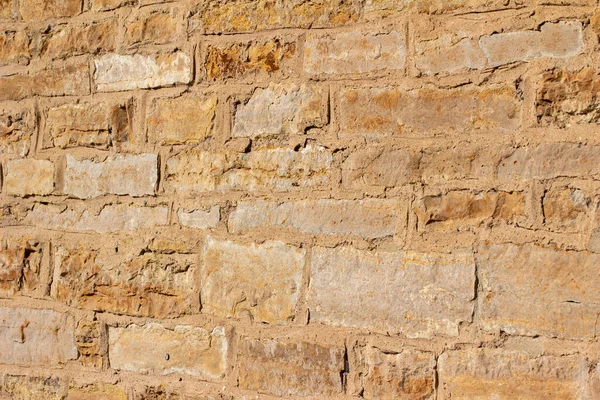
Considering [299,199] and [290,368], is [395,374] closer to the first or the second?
[290,368]

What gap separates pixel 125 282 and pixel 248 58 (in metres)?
0.85

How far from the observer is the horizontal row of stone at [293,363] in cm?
165

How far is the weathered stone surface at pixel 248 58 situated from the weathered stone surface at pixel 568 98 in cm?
74

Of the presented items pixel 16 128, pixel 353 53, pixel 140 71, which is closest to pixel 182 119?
pixel 140 71

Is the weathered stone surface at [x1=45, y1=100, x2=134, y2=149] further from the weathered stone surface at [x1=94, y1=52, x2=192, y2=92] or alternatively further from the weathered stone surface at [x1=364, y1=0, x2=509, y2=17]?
the weathered stone surface at [x1=364, y1=0, x2=509, y2=17]

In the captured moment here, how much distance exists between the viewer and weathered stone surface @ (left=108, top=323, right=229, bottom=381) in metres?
1.99

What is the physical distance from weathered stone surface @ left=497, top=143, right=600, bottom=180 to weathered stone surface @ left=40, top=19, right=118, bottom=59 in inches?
54.7

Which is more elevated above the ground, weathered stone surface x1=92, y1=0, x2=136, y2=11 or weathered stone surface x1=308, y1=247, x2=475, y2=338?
weathered stone surface x1=92, y1=0, x2=136, y2=11

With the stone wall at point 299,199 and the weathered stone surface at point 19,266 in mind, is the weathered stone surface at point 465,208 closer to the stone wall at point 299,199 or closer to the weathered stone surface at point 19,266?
Answer: the stone wall at point 299,199

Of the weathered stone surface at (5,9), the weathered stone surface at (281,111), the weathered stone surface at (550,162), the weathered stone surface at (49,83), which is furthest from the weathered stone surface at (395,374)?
the weathered stone surface at (5,9)

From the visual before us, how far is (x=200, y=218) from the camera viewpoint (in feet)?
6.65

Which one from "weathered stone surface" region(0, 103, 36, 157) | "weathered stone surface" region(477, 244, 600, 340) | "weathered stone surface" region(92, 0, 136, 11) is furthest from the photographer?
"weathered stone surface" region(0, 103, 36, 157)

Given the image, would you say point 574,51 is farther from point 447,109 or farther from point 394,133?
point 394,133

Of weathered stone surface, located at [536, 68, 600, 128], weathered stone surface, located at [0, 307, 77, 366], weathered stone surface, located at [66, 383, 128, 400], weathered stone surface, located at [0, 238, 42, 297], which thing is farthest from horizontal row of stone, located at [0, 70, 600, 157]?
weathered stone surface, located at [66, 383, 128, 400]
